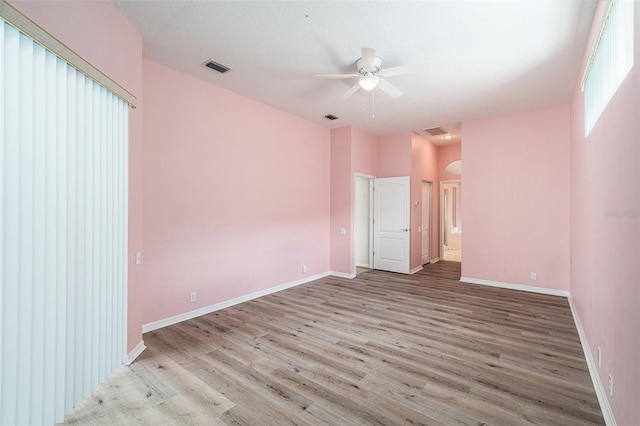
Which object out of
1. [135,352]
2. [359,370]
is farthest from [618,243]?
[135,352]

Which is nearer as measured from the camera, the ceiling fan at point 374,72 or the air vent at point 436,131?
the ceiling fan at point 374,72

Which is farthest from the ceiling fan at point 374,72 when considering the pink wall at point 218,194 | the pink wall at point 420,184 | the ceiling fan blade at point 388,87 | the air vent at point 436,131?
the pink wall at point 420,184

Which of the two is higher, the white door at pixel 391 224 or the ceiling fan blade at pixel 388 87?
the ceiling fan blade at pixel 388 87

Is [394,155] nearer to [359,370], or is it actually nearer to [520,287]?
[520,287]

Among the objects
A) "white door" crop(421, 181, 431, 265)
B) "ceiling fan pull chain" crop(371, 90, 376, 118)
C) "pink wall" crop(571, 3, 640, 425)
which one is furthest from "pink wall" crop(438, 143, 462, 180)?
"pink wall" crop(571, 3, 640, 425)

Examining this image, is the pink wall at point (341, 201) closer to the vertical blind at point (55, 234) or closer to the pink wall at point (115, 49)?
the pink wall at point (115, 49)

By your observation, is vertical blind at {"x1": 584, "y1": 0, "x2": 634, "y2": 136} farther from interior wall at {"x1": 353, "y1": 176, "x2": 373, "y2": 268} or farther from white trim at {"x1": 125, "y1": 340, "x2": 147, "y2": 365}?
interior wall at {"x1": 353, "y1": 176, "x2": 373, "y2": 268}

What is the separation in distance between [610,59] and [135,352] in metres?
4.53

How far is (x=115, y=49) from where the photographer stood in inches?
96.6

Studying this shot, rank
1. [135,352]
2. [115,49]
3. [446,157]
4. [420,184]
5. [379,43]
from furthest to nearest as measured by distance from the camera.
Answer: [446,157] < [420,184] < [379,43] < [135,352] < [115,49]

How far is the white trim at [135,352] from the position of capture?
8.52 feet

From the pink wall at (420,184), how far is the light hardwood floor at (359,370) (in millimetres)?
2588

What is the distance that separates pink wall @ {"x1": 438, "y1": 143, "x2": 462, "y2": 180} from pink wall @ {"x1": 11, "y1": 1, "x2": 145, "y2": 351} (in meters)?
7.12

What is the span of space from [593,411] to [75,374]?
3.62m
